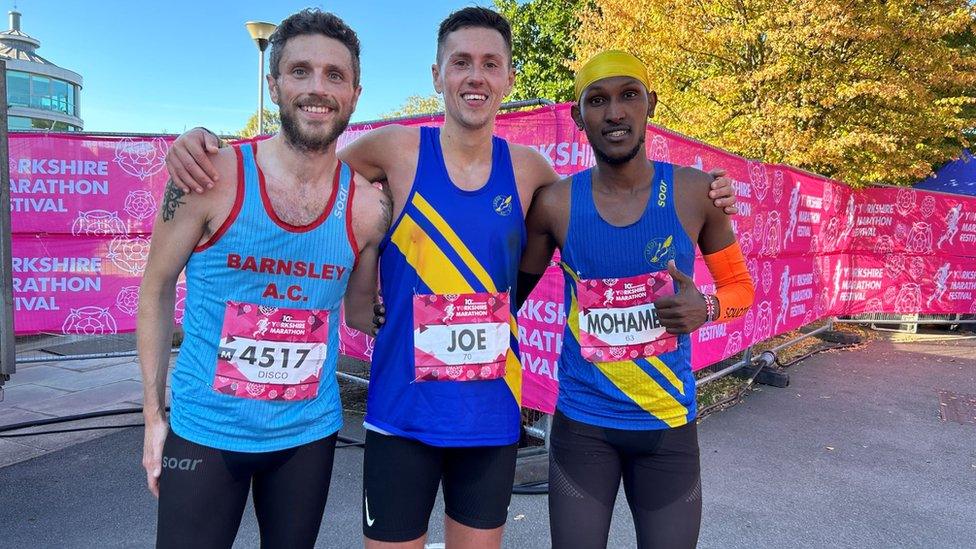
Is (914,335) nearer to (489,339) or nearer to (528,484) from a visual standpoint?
(528,484)

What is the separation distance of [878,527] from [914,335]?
8354 millimetres

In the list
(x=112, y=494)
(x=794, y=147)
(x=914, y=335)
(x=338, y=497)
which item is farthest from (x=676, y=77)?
(x=112, y=494)

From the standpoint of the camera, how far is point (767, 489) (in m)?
4.09

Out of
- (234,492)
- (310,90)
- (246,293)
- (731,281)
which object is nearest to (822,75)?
(731,281)

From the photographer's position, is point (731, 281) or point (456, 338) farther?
point (731, 281)

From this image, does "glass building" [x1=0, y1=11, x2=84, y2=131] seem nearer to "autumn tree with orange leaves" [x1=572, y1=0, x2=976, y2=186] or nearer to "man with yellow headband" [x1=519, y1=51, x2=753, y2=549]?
"autumn tree with orange leaves" [x1=572, y1=0, x2=976, y2=186]

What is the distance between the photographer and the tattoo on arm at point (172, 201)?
5.93 ft

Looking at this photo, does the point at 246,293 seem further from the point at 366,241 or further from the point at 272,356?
the point at 366,241

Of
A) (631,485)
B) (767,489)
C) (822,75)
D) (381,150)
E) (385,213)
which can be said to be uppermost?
(822,75)

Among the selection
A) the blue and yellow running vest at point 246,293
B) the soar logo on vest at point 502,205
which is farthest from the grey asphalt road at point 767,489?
the soar logo on vest at point 502,205

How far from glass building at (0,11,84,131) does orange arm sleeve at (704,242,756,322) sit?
→ 5281 centimetres

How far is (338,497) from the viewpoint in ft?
12.6

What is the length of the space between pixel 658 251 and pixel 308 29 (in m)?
1.42

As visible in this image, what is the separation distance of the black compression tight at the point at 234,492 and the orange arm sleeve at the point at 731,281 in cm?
155
